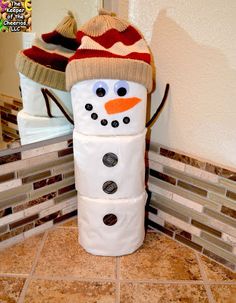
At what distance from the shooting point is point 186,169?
Result: 79cm

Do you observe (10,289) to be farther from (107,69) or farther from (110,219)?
(107,69)

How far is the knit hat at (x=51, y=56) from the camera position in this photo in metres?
0.79

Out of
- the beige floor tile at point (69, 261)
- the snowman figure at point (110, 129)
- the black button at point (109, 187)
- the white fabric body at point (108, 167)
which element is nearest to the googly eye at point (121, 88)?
the snowman figure at point (110, 129)

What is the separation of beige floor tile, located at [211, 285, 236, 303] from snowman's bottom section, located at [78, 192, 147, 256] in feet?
0.73

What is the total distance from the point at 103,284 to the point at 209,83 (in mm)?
536

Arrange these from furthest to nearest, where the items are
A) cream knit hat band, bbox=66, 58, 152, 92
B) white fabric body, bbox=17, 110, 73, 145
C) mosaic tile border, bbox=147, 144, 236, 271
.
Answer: white fabric body, bbox=17, 110, 73, 145, mosaic tile border, bbox=147, 144, 236, 271, cream knit hat band, bbox=66, 58, 152, 92

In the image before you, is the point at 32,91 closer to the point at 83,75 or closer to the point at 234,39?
the point at 83,75

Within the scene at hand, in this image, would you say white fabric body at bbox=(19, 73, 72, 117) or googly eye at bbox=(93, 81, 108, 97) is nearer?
googly eye at bbox=(93, 81, 108, 97)

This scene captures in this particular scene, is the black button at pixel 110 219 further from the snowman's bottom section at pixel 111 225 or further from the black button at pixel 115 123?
the black button at pixel 115 123

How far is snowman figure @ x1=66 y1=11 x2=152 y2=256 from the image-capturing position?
0.65m

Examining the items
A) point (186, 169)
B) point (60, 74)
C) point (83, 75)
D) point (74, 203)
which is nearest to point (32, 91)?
point (60, 74)

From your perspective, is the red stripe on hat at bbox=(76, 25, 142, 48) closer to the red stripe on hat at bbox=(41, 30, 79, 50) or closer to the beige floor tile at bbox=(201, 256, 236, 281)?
the red stripe on hat at bbox=(41, 30, 79, 50)

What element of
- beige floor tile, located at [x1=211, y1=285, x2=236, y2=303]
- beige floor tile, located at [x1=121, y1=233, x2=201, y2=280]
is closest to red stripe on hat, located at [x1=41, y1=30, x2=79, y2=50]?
beige floor tile, located at [x1=121, y1=233, x2=201, y2=280]

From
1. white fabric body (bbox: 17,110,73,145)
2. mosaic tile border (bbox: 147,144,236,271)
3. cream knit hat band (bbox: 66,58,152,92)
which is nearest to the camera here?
cream knit hat band (bbox: 66,58,152,92)
